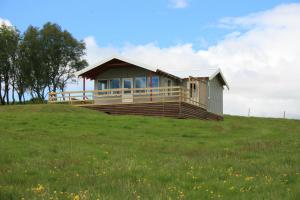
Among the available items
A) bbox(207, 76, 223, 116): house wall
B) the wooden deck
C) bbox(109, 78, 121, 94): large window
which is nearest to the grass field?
the wooden deck

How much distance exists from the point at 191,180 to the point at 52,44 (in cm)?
6417

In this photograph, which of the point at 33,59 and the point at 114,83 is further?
the point at 33,59

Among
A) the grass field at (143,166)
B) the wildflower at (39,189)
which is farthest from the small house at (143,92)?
the wildflower at (39,189)

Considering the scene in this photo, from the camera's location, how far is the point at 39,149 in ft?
60.6

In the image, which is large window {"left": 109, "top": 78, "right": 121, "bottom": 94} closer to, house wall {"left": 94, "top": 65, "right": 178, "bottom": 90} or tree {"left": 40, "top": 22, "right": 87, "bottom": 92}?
house wall {"left": 94, "top": 65, "right": 178, "bottom": 90}

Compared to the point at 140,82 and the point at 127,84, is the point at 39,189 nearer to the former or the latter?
the point at 140,82

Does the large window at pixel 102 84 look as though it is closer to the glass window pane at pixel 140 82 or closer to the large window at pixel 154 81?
the glass window pane at pixel 140 82

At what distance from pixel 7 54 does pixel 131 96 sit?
34.5m

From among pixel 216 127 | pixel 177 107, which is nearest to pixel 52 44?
pixel 177 107

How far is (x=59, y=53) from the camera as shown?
7500 centimetres

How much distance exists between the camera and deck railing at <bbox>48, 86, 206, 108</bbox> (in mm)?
41844

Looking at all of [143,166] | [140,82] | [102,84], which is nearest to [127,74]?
[140,82]

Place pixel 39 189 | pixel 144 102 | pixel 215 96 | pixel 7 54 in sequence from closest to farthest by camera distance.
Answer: pixel 39 189
pixel 144 102
pixel 215 96
pixel 7 54

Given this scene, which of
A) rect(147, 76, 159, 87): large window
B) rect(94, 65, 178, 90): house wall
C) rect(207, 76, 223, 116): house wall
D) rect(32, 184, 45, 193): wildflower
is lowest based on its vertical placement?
rect(32, 184, 45, 193): wildflower
